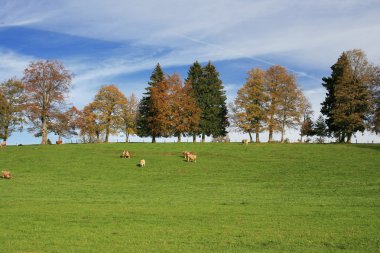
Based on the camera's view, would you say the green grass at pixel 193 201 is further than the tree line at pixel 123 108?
No

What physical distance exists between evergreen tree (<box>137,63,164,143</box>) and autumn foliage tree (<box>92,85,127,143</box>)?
181 inches

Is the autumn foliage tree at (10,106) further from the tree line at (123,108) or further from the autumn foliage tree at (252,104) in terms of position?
the autumn foliage tree at (252,104)

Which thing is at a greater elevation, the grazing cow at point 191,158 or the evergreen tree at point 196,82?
the evergreen tree at point 196,82

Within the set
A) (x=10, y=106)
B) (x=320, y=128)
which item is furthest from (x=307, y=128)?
(x=10, y=106)

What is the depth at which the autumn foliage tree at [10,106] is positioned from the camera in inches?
Answer: 2906

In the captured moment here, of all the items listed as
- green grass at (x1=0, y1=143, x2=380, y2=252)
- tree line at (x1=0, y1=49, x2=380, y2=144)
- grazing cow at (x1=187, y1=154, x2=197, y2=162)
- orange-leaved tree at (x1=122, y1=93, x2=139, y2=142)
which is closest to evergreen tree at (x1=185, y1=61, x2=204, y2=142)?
tree line at (x1=0, y1=49, x2=380, y2=144)

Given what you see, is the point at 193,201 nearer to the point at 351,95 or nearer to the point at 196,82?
the point at 351,95

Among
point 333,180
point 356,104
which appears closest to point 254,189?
point 333,180

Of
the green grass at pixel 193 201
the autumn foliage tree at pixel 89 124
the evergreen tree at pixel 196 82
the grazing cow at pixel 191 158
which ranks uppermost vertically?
the evergreen tree at pixel 196 82

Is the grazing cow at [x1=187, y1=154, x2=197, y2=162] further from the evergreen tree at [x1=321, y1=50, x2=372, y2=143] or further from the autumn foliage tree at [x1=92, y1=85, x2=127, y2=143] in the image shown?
the autumn foliage tree at [x1=92, y1=85, x2=127, y2=143]

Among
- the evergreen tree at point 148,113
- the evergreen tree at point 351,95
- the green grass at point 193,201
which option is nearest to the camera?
the green grass at point 193,201

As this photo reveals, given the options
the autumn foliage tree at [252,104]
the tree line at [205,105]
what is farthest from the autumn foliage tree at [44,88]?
the autumn foliage tree at [252,104]

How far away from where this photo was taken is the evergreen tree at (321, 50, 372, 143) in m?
65.8

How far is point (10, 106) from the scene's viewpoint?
74.5m
